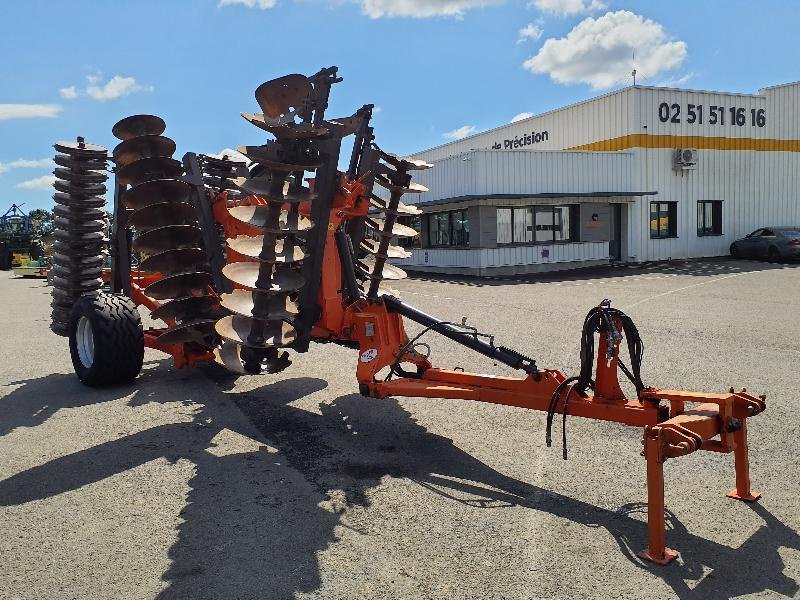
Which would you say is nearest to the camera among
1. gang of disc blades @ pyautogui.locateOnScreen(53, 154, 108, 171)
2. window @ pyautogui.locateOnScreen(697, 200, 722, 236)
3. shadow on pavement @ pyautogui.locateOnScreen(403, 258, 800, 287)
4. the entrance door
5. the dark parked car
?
gang of disc blades @ pyautogui.locateOnScreen(53, 154, 108, 171)

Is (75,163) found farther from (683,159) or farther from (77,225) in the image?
(683,159)

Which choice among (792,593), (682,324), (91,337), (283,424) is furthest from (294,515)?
(682,324)

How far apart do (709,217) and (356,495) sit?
2695cm

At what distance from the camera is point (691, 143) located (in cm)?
2655

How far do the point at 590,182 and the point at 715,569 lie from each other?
21775mm

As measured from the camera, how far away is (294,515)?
411cm

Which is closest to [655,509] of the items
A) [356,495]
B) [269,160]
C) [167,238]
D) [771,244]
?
[356,495]

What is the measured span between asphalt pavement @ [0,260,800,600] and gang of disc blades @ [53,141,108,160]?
260 centimetres

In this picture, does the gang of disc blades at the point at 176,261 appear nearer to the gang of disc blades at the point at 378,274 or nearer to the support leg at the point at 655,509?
the gang of disc blades at the point at 378,274

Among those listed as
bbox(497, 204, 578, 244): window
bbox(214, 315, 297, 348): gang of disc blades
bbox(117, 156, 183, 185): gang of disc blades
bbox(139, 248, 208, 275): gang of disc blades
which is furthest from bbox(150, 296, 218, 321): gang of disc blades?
bbox(497, 204, 578, 244): window

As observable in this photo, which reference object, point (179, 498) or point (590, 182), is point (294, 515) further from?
point (590, 182)

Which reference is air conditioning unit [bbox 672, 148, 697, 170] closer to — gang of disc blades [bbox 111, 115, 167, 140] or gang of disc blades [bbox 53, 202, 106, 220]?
gang of disc blades [bbox 53, 202, 106, 220]

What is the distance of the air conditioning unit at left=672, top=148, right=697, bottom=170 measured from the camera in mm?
25812

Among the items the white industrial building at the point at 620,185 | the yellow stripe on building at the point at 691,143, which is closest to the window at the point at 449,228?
the white industrial building at the point at 620,185
